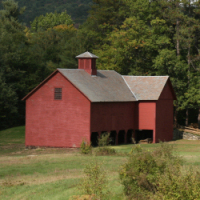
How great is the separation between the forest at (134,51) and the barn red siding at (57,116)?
1652 cm

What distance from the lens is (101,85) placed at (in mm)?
46094

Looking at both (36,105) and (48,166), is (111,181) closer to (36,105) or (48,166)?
(48,166)

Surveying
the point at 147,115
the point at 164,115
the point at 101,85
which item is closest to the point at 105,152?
the point at 101,85

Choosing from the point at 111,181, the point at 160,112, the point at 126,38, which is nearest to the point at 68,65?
the point at 126,38

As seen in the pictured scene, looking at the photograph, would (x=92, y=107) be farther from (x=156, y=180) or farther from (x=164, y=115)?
(x=156, y=180)

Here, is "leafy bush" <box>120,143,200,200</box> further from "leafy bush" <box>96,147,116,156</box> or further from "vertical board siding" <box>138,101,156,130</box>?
"vertical board siding" <box>138,101,156,130</box>

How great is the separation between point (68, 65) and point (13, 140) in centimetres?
2258

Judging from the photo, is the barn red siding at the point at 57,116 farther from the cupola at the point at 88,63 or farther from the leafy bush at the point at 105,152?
the leafy bush at the point at 105,152

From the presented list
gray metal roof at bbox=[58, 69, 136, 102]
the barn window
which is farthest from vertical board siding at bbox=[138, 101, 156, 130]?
the barn window

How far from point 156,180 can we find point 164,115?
108 ft

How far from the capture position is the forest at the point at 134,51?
186 ft

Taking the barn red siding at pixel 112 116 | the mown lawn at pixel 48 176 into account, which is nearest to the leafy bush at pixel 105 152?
the mown lawn at pixel 48 176

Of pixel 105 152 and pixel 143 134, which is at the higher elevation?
pixel 143 134

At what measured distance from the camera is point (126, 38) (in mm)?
59812
